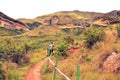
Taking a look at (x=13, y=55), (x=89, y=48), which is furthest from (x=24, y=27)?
(x=89, y=48)

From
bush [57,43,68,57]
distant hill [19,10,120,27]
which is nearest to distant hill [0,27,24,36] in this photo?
distant hill [19,10,120,27]

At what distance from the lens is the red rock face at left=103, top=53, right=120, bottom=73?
1435cm

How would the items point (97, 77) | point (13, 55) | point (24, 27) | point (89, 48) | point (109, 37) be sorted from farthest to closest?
point (24, 27) → point (13, 55) → point (89, 48) → point (109, 37) → point (97, 77)

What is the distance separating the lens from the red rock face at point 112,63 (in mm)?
14350

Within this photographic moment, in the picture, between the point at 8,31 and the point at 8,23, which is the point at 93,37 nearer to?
the point at 8,31

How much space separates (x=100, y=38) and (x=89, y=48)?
4.88 feet

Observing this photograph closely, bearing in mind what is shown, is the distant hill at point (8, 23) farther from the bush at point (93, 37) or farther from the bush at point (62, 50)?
the bush at point (93, 37)

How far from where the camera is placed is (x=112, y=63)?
15.0 meters

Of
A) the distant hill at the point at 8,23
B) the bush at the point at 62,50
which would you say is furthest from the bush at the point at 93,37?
the distant hill at the point at 8,23

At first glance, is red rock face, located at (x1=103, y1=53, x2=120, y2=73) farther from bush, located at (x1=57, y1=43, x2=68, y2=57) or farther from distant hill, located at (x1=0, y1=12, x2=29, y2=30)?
distant hill, located at (x1=0, y1=12, x2=29, y2=30)

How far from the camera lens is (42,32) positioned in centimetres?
8200

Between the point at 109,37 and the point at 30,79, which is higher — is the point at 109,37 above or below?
above

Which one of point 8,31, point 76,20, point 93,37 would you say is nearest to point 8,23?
point 8,31

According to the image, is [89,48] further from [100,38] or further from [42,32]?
[42,32]
